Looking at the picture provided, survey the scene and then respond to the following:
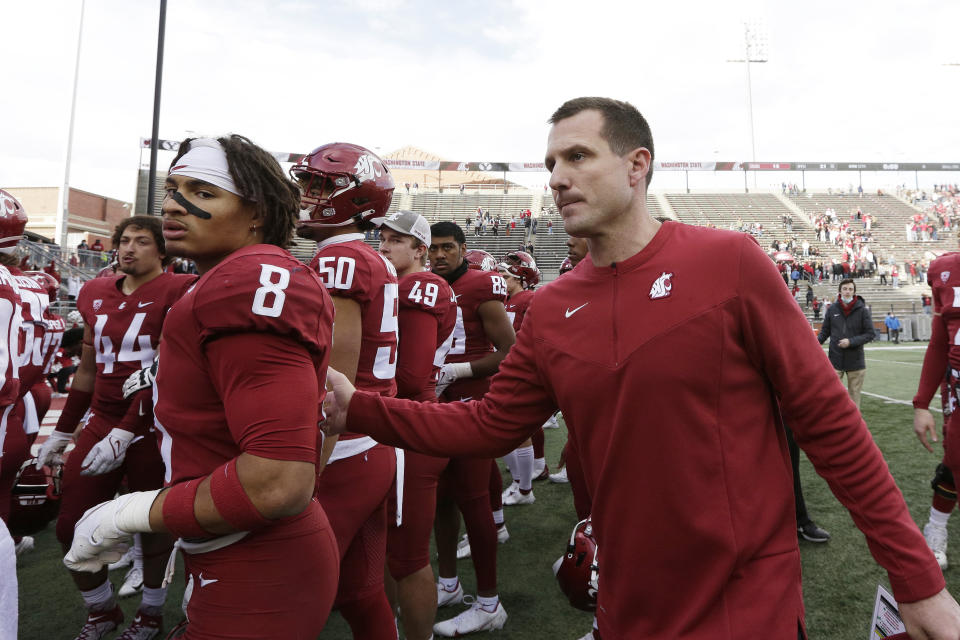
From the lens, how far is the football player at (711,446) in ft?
4.99

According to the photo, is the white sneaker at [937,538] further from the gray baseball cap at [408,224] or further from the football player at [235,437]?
the football player at [235,437]

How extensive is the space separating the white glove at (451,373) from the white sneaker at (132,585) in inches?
96.9

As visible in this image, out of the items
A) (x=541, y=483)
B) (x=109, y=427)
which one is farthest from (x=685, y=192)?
(x=109, y=427)

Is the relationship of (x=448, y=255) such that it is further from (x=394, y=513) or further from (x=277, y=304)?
(x=277, y=304)

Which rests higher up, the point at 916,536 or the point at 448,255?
the point at 448,255

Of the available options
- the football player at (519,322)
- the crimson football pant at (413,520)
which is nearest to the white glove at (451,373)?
the football player at (519,322)

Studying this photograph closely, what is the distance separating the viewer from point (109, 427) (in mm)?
3646

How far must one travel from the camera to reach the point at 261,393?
59.9 inches

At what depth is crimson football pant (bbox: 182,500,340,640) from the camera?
1.63 m

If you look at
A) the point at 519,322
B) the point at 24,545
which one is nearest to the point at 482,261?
the point at 519,322

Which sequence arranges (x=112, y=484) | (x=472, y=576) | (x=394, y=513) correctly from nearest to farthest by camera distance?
(x=394, y=513)
(x=112, y=484)
(x=472, y=576)

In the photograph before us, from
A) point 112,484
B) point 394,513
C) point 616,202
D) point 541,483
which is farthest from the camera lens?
point 541,483

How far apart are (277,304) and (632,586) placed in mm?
1222

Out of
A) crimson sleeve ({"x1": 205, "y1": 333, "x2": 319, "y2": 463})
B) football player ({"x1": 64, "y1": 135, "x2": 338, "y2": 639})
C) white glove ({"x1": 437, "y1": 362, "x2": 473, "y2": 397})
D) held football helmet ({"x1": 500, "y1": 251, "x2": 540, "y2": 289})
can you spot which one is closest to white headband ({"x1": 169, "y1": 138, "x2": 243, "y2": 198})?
football player ({"x1": 64, "y1": 135, "x2": 338, "y2": 639})
